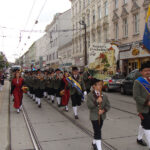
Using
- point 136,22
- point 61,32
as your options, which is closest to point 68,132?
point 136,22

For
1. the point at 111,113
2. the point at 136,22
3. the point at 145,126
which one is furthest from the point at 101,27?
the point at 145,126

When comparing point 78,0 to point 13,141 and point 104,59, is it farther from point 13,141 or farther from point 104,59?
point 13,141

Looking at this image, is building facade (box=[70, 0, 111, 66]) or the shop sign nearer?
the shop sign

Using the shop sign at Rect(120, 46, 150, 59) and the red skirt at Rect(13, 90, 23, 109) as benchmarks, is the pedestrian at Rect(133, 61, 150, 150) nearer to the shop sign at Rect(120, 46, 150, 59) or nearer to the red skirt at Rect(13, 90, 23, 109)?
the red skirt at Rect(13, 90, 23, 109)

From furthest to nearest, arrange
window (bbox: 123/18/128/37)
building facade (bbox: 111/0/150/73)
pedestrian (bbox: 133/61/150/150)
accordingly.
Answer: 1. window (bbox: 123/18/128/37)
2. building facade (bbox: 111/0/150/73)
3. pedestrian (bbox: 133/61/150/150)

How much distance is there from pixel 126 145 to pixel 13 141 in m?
2.62

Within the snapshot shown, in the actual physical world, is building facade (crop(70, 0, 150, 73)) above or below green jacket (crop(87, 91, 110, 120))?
above

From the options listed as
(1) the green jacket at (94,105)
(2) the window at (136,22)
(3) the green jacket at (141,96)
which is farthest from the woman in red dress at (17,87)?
(2) the window at (136,22)

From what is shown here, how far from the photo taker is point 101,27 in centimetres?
3067

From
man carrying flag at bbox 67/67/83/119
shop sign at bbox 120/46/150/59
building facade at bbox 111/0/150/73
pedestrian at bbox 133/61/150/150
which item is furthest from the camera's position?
building facade at bbox 111/0/150/73

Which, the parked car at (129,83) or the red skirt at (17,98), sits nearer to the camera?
the red skirt at (17,98)

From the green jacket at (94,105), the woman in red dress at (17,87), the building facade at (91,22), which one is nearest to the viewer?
the green jacket at (94,105)

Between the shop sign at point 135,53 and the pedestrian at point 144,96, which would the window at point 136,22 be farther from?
the pedestrian at point 144,96

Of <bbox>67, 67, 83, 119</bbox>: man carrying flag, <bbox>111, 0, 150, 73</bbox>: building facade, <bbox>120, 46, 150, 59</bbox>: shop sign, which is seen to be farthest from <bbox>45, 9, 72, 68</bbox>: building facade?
<bbox>67, 67, 83, 119</bbox>: man carrying flag
